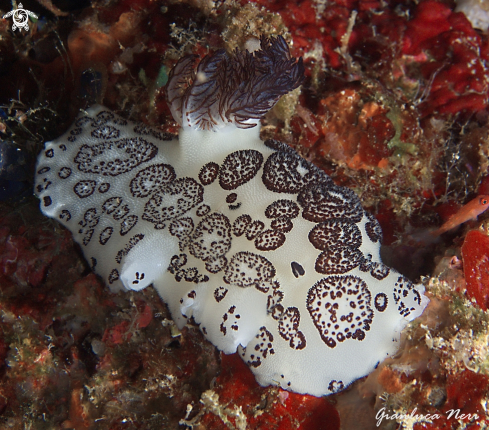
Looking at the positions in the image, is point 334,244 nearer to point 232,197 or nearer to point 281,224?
point 281,224

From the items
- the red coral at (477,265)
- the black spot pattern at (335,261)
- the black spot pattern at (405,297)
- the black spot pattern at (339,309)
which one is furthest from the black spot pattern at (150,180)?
the red coral at (477,265)

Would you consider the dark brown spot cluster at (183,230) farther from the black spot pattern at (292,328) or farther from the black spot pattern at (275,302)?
the black spot pattern at (292,328)

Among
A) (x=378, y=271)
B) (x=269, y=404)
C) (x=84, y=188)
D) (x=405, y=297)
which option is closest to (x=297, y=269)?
(x=378, y=271)

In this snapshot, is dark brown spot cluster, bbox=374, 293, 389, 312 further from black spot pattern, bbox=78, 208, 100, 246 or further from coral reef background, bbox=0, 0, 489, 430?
black spot pattern, bbox=78, 208, 100, 246

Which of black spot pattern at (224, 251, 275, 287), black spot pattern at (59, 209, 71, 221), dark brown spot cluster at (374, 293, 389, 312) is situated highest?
dark brown spot cluster at (374, 293, 389, 312)

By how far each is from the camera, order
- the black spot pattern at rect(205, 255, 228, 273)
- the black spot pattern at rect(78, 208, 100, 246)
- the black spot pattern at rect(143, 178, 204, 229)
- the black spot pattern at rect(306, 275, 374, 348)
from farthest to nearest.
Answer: the black spot pattern at rect(78, 208, 100, 246) → the black spot pattern at rect(143, 178, 204, 229) → the black spot pattern at rect(205, 255, 228, 273) → the black spot pattern at rect(306, 275, 374, 348)

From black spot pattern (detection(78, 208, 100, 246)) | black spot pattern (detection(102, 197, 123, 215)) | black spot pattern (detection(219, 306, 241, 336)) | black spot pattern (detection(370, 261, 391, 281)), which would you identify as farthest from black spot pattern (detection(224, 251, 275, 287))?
black spot pattern (detection(78, 208, 100, 246))

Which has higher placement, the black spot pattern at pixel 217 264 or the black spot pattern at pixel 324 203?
the black spot pattern at pixel 324 203
